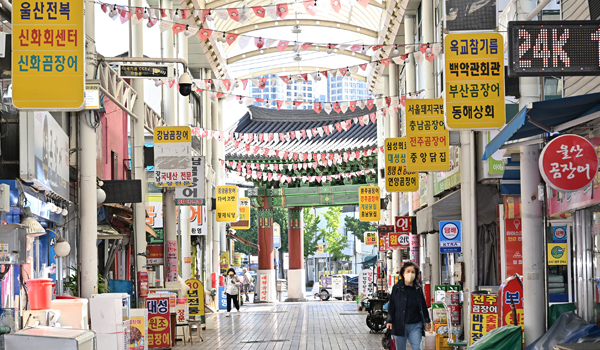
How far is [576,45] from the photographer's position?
6457 millimetres

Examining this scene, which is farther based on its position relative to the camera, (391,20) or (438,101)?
(391,20)

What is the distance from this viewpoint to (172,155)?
1593cm

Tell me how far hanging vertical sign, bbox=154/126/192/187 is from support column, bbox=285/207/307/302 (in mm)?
19078

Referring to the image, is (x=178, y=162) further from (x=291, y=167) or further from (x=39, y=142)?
(x=291, y=167)

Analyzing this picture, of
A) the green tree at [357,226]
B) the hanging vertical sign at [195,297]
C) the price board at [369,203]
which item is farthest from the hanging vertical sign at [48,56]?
the green tree at [357,226]

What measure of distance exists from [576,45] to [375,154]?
25417 mm

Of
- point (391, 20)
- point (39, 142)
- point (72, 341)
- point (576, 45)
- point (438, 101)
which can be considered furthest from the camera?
point (391, 20)

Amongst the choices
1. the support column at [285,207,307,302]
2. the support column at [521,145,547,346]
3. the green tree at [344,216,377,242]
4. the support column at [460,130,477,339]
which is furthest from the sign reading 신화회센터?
the green tree at [344,216,377,242]

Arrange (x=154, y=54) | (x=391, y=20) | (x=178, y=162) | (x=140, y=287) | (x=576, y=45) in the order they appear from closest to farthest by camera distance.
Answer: (x=576, y=45) → (x=140, y=287) → (x=178, y=162) → (x=154, y=54) → (x=391, y=20)

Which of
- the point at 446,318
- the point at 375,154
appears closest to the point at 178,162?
the point at 446,318

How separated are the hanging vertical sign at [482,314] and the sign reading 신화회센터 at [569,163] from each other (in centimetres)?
406

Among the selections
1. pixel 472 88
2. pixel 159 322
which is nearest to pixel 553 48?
pixel 472 88

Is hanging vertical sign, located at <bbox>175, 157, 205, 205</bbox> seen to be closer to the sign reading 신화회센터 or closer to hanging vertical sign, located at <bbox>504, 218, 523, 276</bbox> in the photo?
hanging vertical sign, located at <bbox>504, 218, 523, 276</bbox>

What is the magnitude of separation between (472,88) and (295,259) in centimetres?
2611
